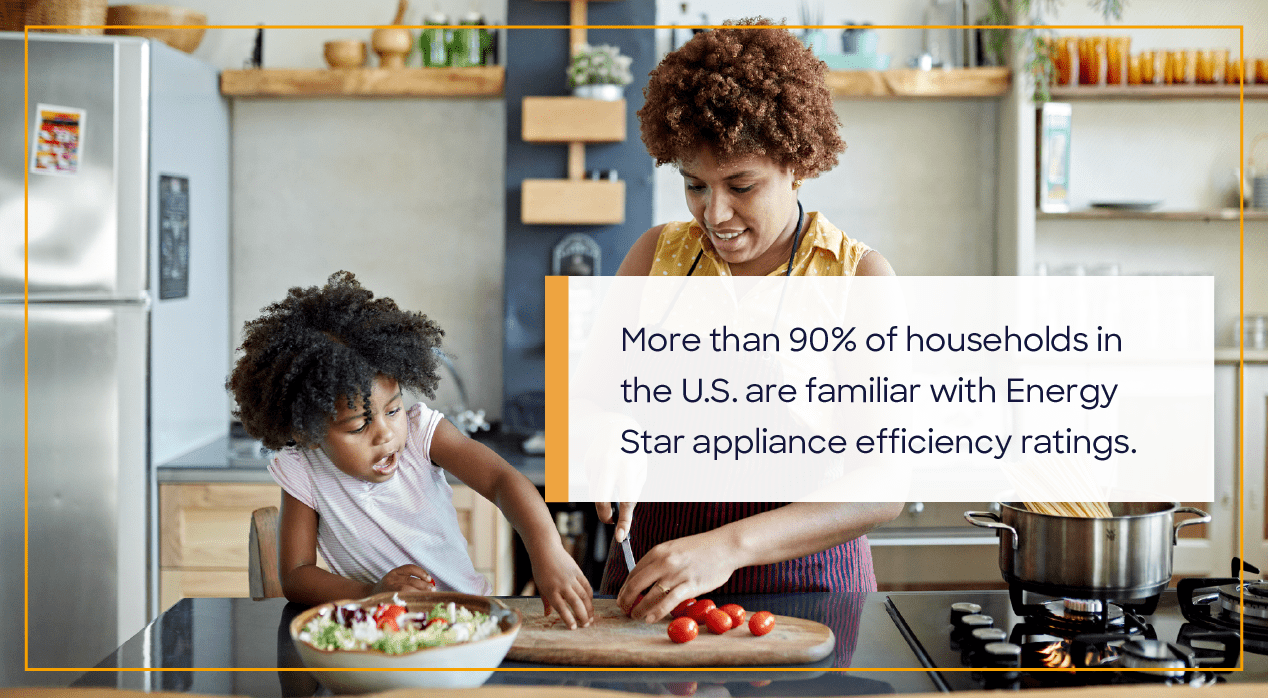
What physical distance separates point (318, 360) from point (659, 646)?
1.91 feet

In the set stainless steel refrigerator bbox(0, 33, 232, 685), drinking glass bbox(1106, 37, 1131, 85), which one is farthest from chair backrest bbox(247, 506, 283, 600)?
drinking glass bbox(1106, 37, 1131, 85)

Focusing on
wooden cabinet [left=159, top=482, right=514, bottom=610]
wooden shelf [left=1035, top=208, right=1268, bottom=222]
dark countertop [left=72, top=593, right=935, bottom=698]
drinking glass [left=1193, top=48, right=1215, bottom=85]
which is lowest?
wooden cabinet [left=159, top=482, right=514, bottom=610]

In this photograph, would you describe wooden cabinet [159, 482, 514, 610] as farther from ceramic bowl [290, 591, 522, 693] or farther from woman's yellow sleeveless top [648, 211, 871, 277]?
ceramic bowl [290, 591, 522, 693]

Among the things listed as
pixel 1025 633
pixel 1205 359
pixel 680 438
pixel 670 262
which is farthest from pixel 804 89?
pixel 1205 359

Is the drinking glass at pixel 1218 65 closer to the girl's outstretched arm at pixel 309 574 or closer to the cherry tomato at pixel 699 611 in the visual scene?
the cherry tomato at pixel 699 611

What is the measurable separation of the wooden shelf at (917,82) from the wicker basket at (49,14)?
209 centimetres

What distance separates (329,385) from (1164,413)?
8.43 feet

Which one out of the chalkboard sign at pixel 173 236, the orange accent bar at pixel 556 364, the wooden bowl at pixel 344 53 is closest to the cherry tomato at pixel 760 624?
the orange accent bar at pixel 556 364

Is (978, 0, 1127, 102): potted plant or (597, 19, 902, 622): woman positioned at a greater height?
(978, 0, 1127, 102): potted plant

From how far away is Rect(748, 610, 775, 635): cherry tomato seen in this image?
3.69 feet

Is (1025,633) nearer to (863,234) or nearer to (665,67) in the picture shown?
(665,67)

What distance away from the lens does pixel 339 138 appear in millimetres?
3297

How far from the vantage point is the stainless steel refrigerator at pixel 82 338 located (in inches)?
102

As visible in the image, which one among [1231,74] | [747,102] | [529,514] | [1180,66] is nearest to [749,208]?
[747,102]
